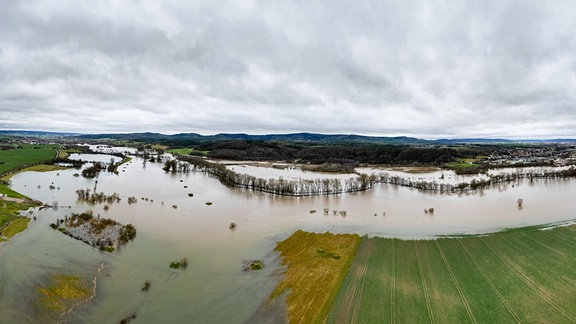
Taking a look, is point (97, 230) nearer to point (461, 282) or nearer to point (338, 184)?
point (461, 282)

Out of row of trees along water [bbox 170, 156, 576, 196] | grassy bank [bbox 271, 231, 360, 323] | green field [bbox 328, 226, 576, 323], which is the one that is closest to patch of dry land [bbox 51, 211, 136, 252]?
grassy bank [bbox 271, 231, 360, 323]

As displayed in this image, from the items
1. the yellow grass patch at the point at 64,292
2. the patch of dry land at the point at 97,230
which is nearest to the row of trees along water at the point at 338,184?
the patch of dry land at the point at 97,230

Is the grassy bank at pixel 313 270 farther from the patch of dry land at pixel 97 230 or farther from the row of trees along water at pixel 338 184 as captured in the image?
the row of trees along water at pixel 338 184

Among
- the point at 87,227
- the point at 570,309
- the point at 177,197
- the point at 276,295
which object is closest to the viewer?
the point at 570,309

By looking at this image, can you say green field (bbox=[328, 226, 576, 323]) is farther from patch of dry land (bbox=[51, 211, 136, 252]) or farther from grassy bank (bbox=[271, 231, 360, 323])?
patch of dry land (bbox=[51, 211, 136, 252])

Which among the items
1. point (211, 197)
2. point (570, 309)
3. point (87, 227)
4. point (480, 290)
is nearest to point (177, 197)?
point (211, 197)

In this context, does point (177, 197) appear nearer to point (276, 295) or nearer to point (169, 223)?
point (169, 223)

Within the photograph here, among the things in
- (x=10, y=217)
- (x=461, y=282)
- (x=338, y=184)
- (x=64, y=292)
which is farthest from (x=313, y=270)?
(x=338, y=184)
